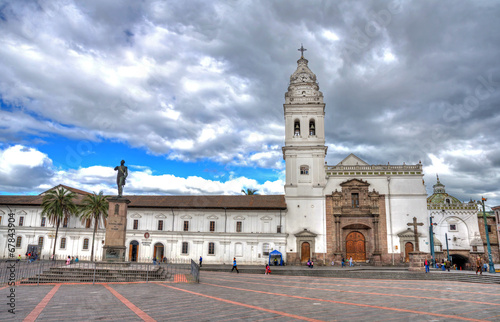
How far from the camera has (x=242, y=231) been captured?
1738 inches

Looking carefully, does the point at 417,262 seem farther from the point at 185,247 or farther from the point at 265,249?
the point at 185,247

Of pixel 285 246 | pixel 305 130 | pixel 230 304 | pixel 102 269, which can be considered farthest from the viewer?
pixel 305 130

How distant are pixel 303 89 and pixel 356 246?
22004 millimetres

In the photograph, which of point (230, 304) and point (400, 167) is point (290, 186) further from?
point (230, 304)

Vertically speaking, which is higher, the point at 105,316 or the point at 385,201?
the point at 385,201

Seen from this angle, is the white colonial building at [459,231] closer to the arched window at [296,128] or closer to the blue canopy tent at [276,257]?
the arched window at [296,128]

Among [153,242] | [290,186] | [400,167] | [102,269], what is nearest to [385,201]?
[400,167]

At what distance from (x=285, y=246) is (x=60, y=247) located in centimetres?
2959

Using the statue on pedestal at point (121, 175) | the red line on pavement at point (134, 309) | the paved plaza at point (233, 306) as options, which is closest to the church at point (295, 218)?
the statue on pedestal at point (121, 175)

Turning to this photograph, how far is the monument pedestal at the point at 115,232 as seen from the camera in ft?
72.5

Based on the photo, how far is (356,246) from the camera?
42344mm

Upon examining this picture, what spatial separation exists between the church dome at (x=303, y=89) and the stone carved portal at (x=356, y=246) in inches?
719

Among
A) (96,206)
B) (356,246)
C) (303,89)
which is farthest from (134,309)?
(303,89)

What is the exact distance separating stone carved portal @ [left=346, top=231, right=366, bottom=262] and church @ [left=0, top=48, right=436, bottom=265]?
120 mm
